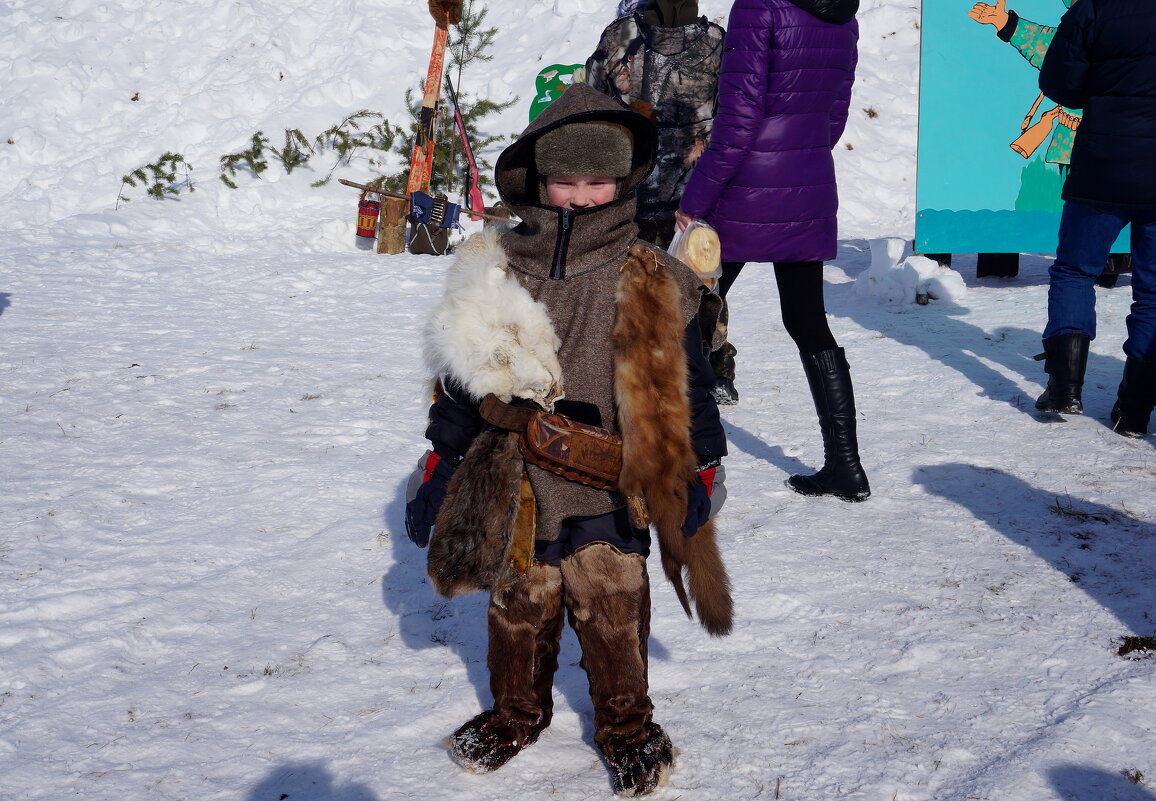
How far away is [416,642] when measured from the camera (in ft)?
10.0

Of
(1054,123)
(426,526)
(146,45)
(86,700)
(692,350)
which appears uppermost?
(146,45)

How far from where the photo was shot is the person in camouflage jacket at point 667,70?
16.2 ft

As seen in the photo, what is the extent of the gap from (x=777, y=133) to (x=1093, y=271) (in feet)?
6.00

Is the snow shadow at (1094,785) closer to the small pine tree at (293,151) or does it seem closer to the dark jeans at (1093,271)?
the dark jeans at (1093,271)

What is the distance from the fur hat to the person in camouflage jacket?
2.60 m

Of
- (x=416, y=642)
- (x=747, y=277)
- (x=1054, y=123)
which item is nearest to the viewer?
(x=416, y=642)

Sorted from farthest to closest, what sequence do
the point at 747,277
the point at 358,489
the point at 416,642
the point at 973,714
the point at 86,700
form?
the point at 747,277
the point at 358,489
the point at 416,642
the point at 86,700
the point at 973,714

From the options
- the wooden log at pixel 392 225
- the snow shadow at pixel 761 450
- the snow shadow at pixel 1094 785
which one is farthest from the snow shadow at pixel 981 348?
the wooden log at pixel 392 225

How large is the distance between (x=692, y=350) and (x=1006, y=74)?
6.39 m

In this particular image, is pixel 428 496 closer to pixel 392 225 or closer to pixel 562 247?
pixel 562 247

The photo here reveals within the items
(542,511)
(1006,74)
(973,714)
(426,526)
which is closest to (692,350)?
(542,511)

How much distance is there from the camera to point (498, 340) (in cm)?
219

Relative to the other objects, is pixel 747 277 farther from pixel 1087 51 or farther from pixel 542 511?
pixel 542 511

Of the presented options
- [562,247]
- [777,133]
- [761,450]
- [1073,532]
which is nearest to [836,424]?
A: [761,450]
